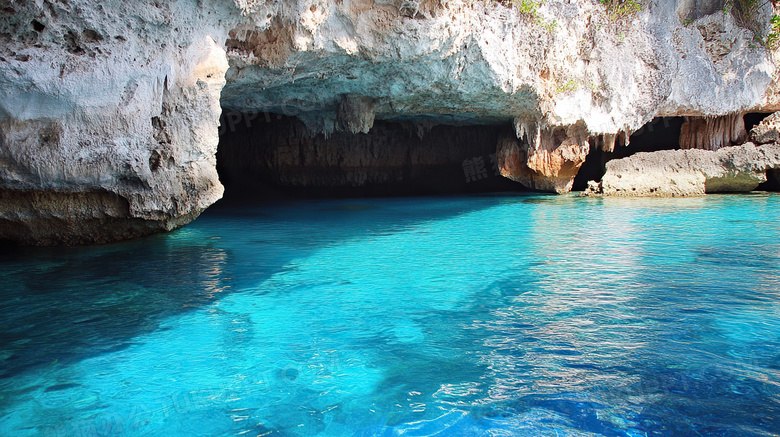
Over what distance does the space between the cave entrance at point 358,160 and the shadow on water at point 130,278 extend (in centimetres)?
688

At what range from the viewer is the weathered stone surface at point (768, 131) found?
1409 centimetres

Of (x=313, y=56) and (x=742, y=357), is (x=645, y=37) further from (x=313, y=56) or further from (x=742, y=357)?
(x=742, y=357)

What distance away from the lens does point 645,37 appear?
13.2 m

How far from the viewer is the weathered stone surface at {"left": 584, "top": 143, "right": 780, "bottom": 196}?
Answer: 539 inches

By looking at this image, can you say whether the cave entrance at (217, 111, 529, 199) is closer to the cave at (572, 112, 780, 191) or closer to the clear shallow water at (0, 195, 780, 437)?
the cave at (572, 112, 780, 191)

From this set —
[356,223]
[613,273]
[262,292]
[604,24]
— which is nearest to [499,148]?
[604,24]

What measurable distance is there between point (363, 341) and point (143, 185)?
4.28 metres

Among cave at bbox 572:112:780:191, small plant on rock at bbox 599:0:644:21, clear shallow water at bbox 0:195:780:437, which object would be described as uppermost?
small plant on rock at bbox 599:0:644:21

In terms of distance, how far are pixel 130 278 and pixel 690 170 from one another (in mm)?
13701

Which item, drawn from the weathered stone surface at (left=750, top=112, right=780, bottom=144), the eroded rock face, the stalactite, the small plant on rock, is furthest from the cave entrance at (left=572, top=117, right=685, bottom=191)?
the eroded rock face

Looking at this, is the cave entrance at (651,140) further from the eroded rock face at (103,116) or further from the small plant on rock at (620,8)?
the eroded rock face at (103,116)

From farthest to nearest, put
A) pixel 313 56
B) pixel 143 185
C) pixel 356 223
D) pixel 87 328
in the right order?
pixel 356 223 → pixel 313 56 → pixel 143 185 → pixel 87 328

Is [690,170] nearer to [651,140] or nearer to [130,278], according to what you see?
[651,140]

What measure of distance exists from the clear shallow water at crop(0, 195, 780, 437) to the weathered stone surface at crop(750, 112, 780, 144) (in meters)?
8.95
